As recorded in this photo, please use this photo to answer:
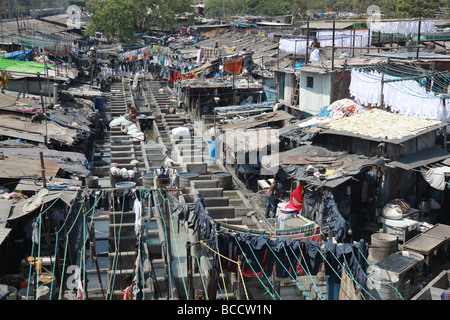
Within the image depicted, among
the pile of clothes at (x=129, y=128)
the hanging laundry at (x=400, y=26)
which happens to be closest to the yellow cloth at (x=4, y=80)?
the pile of clothes at (x=129, y=128)

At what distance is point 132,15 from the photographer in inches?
2200

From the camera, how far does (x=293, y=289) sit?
45.3ft

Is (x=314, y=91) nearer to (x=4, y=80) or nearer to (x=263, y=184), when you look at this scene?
(x=263, y=184)

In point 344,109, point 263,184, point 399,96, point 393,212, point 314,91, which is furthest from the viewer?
point 314,91

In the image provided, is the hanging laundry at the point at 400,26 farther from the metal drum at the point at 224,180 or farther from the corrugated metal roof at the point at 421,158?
the metal drum at the point at 224,180

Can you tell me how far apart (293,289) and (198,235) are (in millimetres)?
2986

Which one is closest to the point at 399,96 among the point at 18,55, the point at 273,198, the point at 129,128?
the point at 273,198

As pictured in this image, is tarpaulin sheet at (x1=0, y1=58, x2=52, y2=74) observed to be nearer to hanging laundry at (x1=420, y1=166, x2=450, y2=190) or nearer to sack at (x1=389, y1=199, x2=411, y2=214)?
sack at (x1=389, y1=199, x2=411, y2=214)

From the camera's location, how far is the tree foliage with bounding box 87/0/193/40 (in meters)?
55.2

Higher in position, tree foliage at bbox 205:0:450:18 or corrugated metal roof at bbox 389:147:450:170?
tree foliage at bbox 205:0:450:18

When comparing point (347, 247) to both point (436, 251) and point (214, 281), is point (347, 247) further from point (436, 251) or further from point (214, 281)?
point (436, 251)

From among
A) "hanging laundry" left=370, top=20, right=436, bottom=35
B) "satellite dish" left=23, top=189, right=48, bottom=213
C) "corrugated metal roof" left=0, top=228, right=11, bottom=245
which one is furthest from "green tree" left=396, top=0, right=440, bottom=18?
"corrugated metal roof" left=0, top=228, right=11, bottom=245

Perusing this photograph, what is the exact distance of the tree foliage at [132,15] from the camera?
55156mm

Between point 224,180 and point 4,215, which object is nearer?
point 4,215
